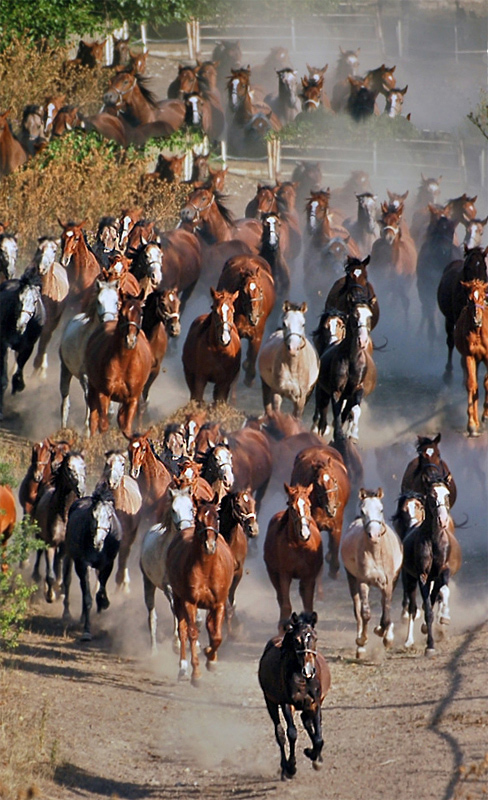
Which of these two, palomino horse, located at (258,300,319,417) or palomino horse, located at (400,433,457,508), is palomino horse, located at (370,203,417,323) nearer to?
palomino horse, located at (258,300,319,417)

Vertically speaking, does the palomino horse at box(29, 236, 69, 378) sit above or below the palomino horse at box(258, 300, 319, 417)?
above

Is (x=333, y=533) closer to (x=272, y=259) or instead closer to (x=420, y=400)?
(x=420, y=400)

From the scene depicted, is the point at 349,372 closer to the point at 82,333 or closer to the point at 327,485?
the point at 327,485

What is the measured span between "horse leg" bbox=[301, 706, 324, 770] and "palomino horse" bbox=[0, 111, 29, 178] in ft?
62.0

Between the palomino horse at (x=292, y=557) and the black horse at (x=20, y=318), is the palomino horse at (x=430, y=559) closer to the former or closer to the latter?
the palomino horse at (x=292, y=557)

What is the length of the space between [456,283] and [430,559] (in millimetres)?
9155

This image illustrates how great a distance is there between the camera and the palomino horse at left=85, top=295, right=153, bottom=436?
2181cm

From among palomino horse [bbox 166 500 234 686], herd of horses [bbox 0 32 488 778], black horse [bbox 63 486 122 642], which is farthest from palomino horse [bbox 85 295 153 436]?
palomino horse [bbox 166 500 234 686]

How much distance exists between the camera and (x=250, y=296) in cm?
2478

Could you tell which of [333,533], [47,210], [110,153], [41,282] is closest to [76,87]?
[110,153]

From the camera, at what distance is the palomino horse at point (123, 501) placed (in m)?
18.9

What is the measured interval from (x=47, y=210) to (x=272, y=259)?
5124 mm

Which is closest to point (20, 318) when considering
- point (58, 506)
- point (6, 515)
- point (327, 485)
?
point (58, 506)

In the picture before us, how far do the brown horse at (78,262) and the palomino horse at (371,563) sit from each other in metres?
8.12
